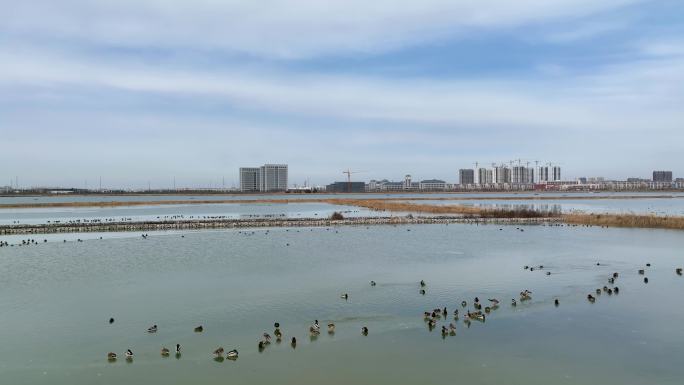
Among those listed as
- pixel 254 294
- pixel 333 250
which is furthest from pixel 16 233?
pixel 254 294

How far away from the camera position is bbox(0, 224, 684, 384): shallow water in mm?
12766

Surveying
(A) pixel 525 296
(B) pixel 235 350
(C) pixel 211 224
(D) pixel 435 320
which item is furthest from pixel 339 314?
(C) pixel 211 224

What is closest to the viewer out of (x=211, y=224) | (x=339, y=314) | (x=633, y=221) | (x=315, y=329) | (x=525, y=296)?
(x=315, y=329)

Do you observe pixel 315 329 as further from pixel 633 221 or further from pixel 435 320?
pixel 633 221

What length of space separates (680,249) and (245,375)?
29321 mm

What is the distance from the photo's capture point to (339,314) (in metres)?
17.5

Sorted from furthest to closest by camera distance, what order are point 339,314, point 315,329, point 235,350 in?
point 339,314, point 315,329, point 235,350

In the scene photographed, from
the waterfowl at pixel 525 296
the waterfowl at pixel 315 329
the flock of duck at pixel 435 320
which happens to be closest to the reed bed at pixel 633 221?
the flock of duck at pixel 435 320

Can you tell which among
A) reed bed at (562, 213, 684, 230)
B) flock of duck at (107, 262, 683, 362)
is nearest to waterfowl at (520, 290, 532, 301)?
flock of duck at (107, 262, 683, 362)

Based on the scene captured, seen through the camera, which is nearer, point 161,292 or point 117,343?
point 117,343

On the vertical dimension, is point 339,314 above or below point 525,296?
below

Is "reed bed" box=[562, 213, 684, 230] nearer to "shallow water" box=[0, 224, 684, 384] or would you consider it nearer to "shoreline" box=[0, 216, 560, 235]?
"shoreline" box=[0, 216, 560, 235]

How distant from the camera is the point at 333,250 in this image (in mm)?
33406

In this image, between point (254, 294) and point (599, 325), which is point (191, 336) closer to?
point (254, 294)
